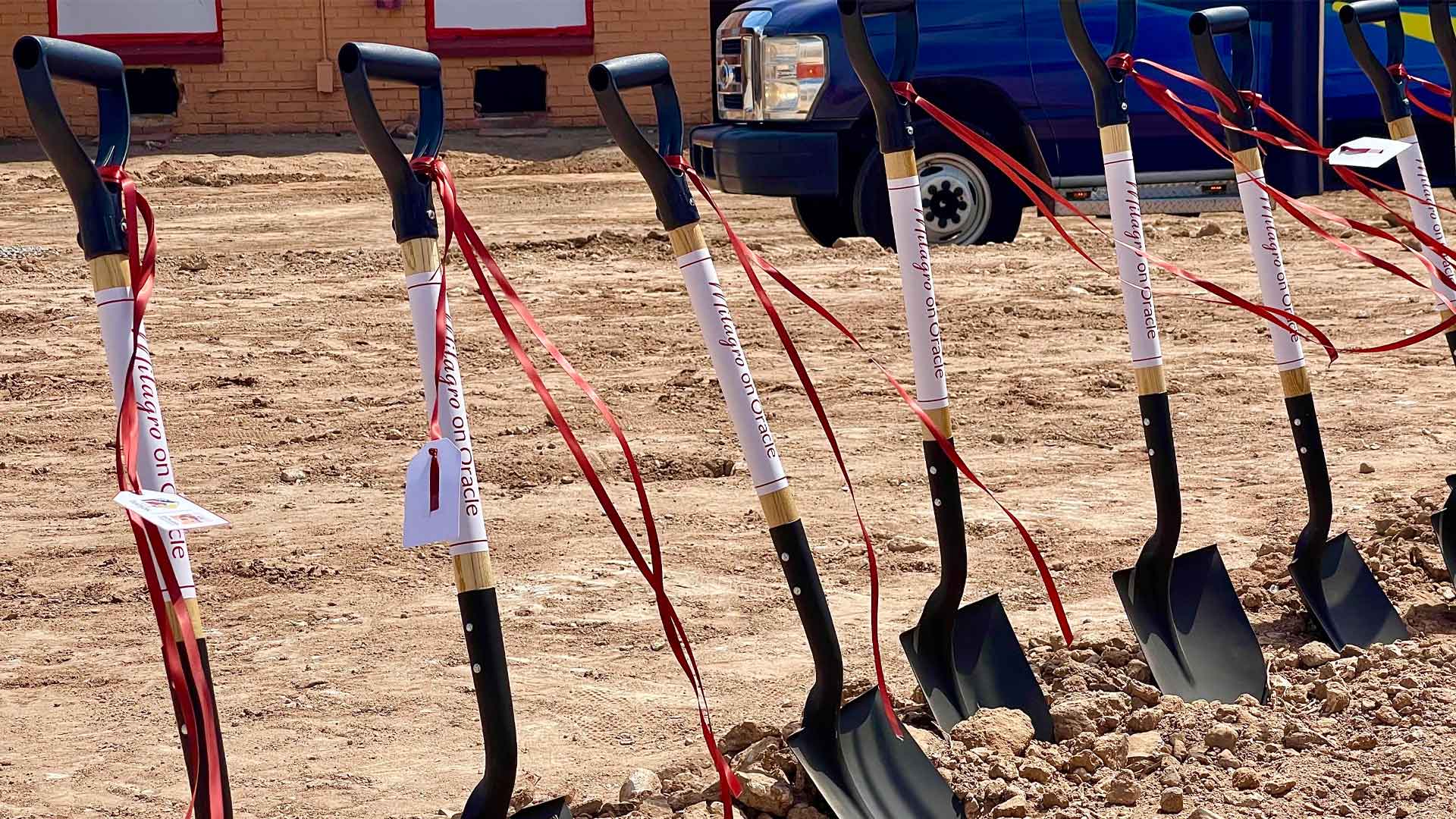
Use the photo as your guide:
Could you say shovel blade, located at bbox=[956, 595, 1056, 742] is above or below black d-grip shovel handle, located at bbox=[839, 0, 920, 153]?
below

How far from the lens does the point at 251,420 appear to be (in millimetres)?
6621

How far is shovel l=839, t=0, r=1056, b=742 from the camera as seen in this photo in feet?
11.4

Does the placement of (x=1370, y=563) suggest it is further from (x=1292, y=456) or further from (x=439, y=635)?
(x=439, y=635)

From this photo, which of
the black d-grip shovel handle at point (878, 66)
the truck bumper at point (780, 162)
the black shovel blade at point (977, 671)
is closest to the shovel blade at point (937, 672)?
the black shovel blade at point (977, 671)

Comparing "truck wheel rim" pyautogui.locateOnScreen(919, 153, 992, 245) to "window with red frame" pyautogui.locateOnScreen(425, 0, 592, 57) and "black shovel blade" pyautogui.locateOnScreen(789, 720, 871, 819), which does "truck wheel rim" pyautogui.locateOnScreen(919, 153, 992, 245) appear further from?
"window with red frame" pyautogui.locateOnScreen(425, 0, 592, 57)

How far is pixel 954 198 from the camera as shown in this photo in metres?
9.88

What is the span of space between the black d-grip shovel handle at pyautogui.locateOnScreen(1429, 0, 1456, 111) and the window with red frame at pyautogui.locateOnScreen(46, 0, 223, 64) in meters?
14.6

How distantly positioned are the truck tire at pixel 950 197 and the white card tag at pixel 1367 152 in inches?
216

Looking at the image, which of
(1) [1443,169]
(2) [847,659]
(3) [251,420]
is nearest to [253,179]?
(3) [251,420]

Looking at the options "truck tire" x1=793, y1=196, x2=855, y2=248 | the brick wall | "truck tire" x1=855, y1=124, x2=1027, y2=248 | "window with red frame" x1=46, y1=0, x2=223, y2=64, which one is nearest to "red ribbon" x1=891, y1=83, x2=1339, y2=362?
"truck tire" x1=855, y1=124, x2=1027, y2=248

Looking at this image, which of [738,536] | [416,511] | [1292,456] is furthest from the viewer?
[1292,456]

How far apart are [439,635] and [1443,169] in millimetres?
8163

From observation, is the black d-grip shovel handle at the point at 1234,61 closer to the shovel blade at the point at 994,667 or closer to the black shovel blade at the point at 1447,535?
the black shovel blade at the point at 1447,535

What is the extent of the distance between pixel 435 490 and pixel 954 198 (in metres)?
7.87
